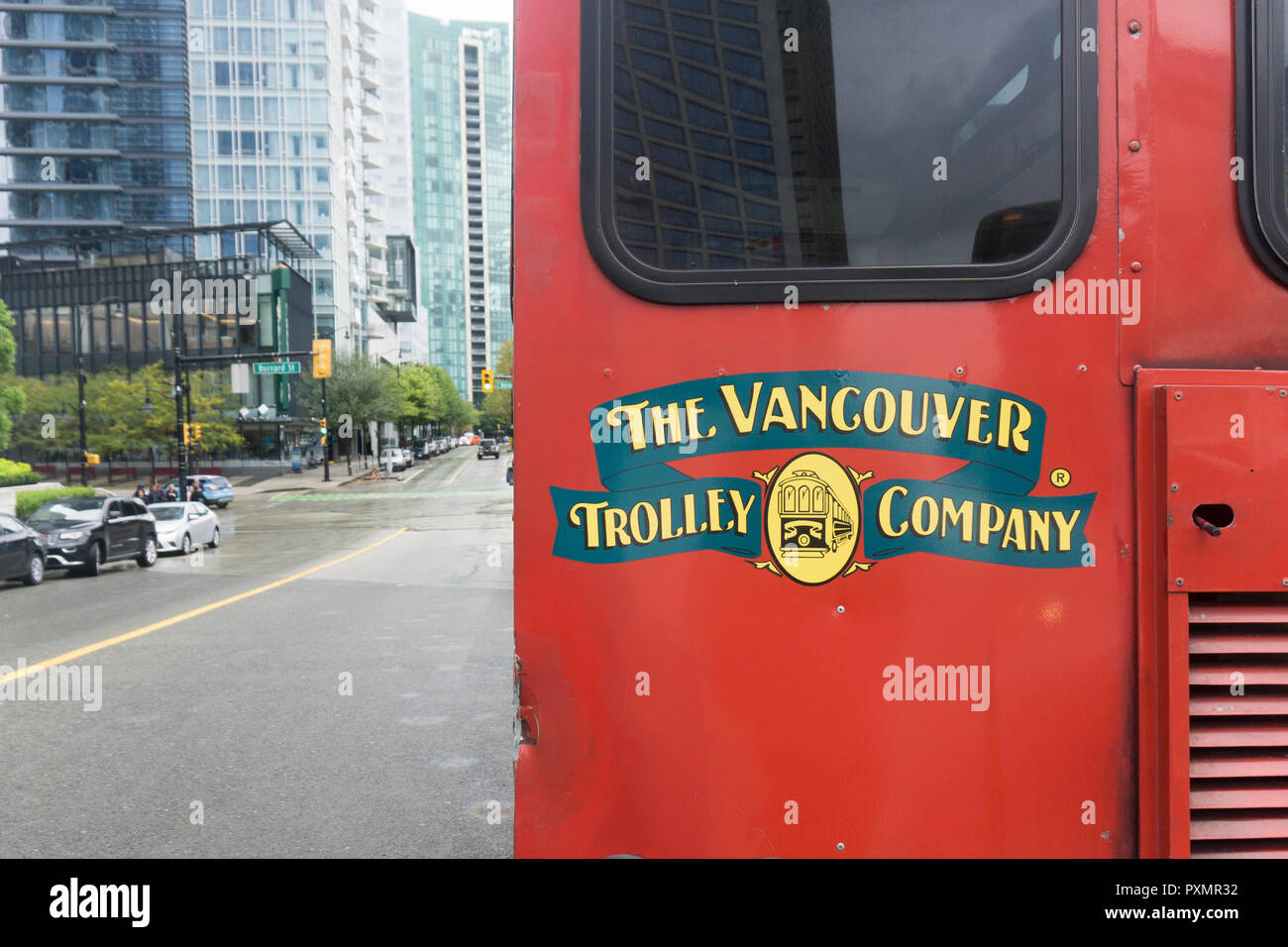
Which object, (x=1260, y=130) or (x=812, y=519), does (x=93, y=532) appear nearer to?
(x=812, y=519)

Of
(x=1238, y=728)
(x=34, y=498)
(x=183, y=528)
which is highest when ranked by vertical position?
(x=1238, y=728)

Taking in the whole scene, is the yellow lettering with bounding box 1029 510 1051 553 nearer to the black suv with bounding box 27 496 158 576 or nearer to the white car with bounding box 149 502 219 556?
the black suv with bounding box 27 496 158 576

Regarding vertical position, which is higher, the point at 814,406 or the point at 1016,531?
the point at 814,406

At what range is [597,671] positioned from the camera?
2023 millimetres

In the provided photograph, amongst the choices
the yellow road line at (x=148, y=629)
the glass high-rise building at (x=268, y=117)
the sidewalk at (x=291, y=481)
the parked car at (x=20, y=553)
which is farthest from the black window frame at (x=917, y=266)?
the glass high-rise building at (x=268, y=117)

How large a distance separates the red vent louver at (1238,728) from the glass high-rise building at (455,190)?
186 m

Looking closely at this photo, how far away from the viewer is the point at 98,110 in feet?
260

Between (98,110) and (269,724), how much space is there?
90.4 m

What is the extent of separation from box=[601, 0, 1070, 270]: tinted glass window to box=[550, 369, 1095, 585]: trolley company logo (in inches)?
11.5

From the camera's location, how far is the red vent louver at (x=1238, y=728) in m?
1.95

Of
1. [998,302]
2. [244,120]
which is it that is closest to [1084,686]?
[998,302]

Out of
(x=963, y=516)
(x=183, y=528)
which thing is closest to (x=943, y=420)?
(x=963, y=516)
